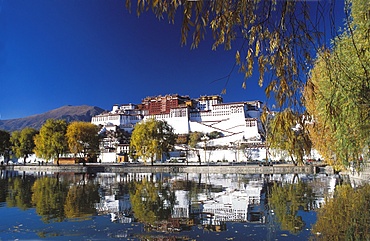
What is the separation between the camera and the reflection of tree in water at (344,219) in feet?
21.1

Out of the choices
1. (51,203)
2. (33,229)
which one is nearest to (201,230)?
(33,229)

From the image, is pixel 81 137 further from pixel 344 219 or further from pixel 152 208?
pixel 344 219

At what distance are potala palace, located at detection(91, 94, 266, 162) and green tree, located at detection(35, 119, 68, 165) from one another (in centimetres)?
1409

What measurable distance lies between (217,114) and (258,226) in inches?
3191

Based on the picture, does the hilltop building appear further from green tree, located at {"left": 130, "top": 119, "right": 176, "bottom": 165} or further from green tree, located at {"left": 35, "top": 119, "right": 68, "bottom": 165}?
green tree, located at {"left": 35, "top": 119, "right": 68, "bottom": 165}

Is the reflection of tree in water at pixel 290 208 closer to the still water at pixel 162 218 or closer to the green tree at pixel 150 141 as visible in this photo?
the still water at pixel 162 218

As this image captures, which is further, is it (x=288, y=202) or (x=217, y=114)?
(x=217, y=114)

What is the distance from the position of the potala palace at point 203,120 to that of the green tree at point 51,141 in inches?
555

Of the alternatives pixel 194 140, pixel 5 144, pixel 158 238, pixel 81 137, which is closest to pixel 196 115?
pixel 194 140

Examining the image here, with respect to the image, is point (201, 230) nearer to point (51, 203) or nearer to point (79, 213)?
point (79, 213)

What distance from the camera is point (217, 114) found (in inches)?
3477

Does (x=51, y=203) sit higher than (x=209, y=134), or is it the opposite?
(x=209, y=134)

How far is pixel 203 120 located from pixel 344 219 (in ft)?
265

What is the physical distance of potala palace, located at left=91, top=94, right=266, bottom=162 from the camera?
57.0 metres
